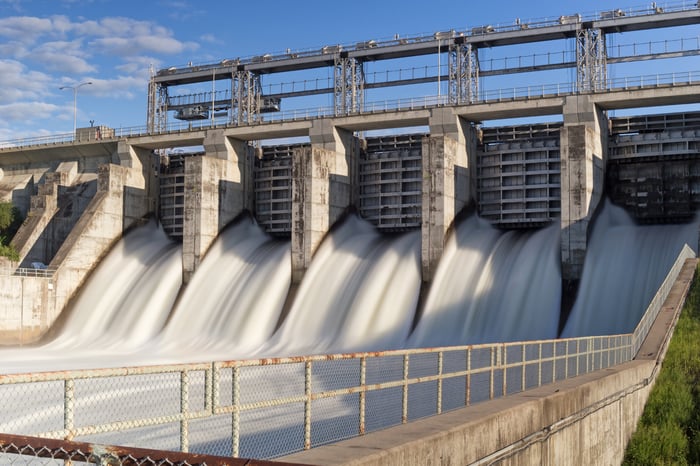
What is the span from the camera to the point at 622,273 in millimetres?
31172

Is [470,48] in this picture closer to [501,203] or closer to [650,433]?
[501,203]

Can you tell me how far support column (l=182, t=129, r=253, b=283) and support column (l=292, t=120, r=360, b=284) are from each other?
5007mm

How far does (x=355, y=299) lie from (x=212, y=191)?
11826 millimetres

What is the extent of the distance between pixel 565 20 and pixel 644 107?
646 centimetres

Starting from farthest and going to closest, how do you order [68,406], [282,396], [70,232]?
[70,232]
[282,396]
[68,406]

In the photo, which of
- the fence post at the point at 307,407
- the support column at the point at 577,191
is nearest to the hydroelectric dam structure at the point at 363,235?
the support column at the point at 577,191

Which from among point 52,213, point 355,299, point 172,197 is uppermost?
point 172,197

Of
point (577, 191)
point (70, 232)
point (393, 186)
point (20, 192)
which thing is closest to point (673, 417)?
point (577, 191)

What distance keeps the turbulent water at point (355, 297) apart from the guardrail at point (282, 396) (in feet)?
16.0

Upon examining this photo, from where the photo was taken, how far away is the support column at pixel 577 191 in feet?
107

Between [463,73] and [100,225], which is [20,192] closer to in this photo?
[100,225]

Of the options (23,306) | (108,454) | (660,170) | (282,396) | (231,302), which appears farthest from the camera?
(23,306)

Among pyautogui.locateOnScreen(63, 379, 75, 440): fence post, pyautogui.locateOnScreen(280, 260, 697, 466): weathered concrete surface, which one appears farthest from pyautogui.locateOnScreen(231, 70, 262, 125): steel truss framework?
pyautogui.locateOnScreen(63, 379, 75, 440): fence post

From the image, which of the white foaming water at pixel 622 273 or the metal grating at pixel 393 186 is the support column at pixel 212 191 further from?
the white foaming water at pixel 622 273
